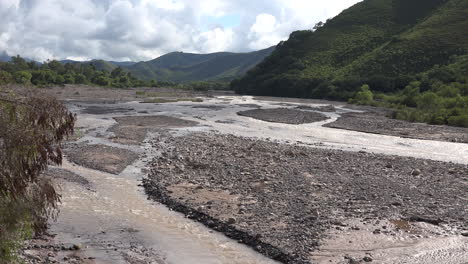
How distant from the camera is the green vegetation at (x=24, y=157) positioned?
678cm

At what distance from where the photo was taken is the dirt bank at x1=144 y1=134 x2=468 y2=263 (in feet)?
49.0

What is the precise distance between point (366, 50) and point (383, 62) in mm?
28435

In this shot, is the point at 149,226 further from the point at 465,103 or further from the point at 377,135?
the point at 465,103

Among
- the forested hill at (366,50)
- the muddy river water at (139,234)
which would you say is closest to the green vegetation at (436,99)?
the forested hill at (366,50)

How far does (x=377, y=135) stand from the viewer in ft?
142

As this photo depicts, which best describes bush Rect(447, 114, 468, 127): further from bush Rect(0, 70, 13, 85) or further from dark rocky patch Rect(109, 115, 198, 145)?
bush Rect(0, 70, 13, 85)

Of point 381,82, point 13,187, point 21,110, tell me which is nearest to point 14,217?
point 13,187

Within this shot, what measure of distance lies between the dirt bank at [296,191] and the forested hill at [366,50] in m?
86.0

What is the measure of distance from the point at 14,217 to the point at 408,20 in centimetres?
18423

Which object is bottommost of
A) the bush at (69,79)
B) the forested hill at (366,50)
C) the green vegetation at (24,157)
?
the green vegetation at (24,157)

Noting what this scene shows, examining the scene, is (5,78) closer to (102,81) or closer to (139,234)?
(139,234)

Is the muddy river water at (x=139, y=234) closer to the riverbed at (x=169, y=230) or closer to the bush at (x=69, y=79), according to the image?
the riverbed at (x=169, y=230)

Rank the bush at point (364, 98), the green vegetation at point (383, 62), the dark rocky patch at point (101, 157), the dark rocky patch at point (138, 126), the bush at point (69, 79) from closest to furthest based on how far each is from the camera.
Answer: the dark rocky patch at point (101, 157) → the dark rocky patch at point (138, 126) → the green vegetation at point (383, 62) → the bush at point (364, 98) → the bush at point (69, 79)

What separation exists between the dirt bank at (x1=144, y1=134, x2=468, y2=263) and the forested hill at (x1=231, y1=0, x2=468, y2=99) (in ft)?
282
